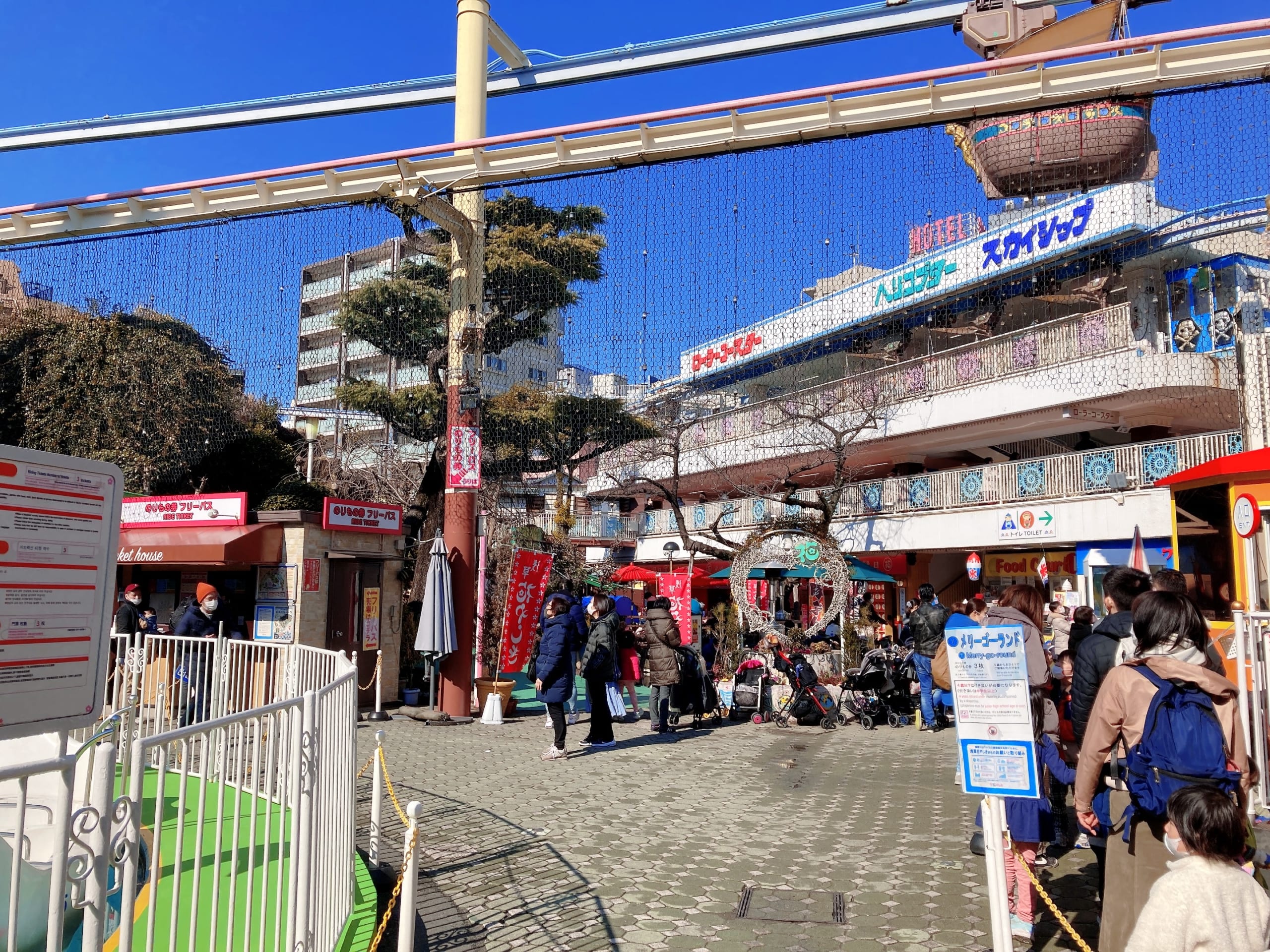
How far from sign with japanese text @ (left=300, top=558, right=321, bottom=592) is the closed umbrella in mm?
1705

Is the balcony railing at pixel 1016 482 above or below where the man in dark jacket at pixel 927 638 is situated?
above

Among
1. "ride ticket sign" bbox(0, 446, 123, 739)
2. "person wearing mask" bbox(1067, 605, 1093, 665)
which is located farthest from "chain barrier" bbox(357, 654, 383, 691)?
"ride ticket sign" bbox(0, 446, 123, 739)

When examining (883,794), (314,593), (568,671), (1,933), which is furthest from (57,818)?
(314,593)

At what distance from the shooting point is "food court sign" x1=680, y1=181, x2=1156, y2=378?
19.3 metres

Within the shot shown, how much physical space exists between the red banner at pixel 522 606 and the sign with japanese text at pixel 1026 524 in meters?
13.1

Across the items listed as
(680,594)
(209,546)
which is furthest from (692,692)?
(209,546)

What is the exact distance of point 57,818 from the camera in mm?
1948

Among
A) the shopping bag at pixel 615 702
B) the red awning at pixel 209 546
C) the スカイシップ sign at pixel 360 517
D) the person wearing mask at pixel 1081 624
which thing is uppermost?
the スカイシップ sign at pixel 360 517

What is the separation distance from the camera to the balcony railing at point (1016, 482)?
18203 mm

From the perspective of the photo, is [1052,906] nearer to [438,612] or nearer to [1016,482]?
[438,612]

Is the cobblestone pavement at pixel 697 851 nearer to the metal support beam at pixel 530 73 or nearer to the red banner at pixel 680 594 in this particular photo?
the red banner at pixel 680 594

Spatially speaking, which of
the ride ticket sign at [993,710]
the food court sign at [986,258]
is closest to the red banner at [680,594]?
the food court sign at [986,258]

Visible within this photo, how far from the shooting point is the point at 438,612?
12.2 m

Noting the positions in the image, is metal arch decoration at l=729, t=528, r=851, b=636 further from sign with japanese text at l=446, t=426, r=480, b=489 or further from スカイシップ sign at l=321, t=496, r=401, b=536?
スカイシップ sign at l=321, t=496, r=401, b=536
